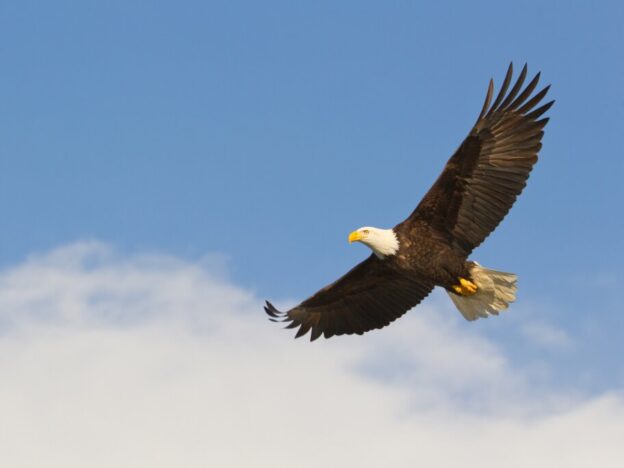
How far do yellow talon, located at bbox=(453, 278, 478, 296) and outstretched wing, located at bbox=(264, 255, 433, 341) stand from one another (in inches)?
26.6

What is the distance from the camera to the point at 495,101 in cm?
1405

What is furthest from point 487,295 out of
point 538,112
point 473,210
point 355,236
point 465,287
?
point 538,112

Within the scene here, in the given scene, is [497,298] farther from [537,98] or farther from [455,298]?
[537,98]

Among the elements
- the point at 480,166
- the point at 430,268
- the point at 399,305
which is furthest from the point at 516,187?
the point at 399,305

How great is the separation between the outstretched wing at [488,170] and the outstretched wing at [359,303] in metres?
1.21

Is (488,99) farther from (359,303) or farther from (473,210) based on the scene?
(359,303)

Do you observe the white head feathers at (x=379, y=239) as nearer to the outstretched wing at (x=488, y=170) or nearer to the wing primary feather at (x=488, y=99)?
the outstretched wing at (x=488, y=170)

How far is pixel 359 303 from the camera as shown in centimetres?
1580

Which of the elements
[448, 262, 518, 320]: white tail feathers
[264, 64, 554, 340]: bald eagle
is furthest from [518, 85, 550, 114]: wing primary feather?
[448, 262, 518, 320]: white tail feathers

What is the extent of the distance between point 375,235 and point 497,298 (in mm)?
1717

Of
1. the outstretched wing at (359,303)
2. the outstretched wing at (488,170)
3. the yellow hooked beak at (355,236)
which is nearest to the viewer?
the outstretched wing at (488,170)

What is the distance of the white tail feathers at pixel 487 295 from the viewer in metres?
14.5

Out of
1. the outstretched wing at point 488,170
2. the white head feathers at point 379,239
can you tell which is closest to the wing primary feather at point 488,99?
the outstretched wing at point 488,170

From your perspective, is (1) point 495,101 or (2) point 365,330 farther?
(2) point 365,330
